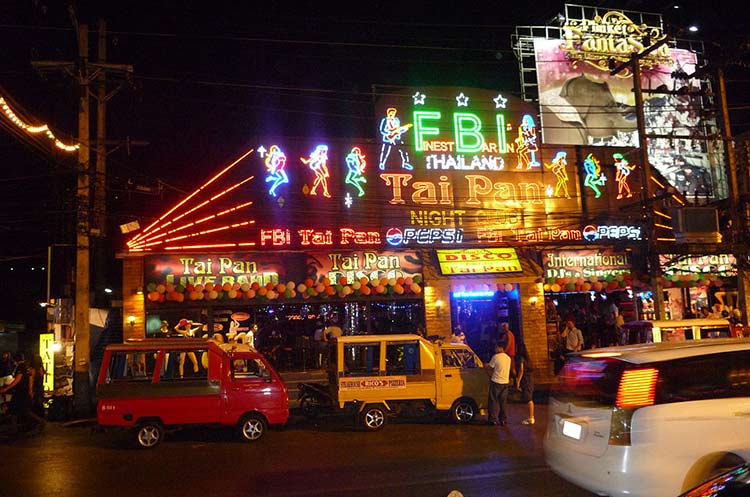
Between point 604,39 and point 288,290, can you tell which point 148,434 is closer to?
point 288,290

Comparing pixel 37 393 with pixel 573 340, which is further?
pixel 573 340

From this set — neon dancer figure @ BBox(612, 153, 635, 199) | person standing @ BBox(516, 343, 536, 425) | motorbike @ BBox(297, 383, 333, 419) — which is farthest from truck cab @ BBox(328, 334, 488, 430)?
neon dancer figure @ BBox(612, 153, 635, 199)

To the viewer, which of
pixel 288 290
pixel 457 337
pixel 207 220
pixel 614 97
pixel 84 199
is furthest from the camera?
pixel 614 97

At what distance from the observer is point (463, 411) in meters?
13.0

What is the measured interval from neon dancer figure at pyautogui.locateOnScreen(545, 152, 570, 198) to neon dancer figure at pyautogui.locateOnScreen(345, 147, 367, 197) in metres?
6.86

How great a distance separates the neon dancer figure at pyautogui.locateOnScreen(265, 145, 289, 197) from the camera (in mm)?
19719

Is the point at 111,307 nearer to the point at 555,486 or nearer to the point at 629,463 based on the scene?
the point at 555,486

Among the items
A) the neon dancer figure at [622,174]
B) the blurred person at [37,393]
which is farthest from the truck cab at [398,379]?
the neon dancer figure at [622,174]

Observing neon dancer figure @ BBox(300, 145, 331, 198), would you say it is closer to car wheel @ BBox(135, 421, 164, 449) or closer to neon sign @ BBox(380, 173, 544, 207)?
neon sign @ BBox(380, 173, 544, 207)

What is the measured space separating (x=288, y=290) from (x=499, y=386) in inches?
314

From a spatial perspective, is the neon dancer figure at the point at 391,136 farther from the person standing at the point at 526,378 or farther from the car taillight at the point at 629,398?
the car taillight at the point at 629,398

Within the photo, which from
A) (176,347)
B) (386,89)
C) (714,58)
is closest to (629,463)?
(176,347)

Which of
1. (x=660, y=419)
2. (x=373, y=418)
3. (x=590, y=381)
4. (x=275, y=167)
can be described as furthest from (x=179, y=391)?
(x=275, y=167)

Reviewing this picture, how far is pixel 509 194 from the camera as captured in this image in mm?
21578
